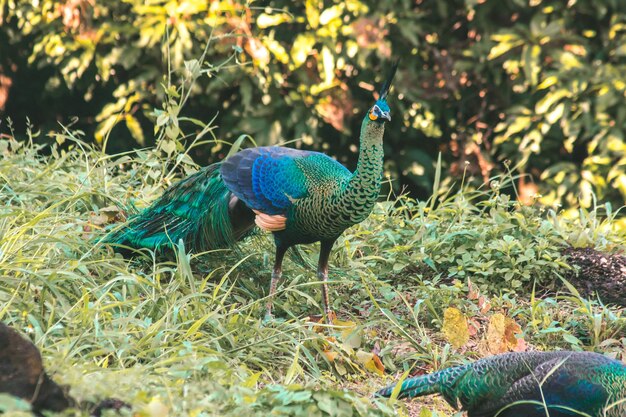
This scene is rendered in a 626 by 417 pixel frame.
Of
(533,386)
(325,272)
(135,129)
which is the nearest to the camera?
(533,386)

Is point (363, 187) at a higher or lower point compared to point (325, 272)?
higher

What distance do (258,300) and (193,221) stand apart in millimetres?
904

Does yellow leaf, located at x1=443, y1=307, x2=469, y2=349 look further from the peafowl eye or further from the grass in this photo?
the peafowl eye

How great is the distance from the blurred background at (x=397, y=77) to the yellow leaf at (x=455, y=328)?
296 centimetres

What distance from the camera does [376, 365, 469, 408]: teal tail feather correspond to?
3.68 metres

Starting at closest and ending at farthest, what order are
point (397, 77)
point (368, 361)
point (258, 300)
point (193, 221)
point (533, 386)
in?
1. point (533, 386)
2. point (258, 300)
3. point (368, 361)
4. point (193, 221)
5. point (397, 77)

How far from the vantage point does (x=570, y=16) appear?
24.6ft

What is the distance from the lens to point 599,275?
17.1 ft

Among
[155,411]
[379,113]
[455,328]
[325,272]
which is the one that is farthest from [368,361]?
[155,411]

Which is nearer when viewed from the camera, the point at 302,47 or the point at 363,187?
the point at 363,187

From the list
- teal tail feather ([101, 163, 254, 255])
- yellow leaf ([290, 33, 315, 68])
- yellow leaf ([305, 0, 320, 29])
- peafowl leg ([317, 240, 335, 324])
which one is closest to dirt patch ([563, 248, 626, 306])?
peafowl leg ([317, 240, 335, 324])

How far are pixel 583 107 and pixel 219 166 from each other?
320 cm

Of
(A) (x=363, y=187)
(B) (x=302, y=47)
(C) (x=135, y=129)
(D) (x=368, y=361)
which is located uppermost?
(A) (x=363, y=187)

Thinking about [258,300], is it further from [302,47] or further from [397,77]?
[397,77]
